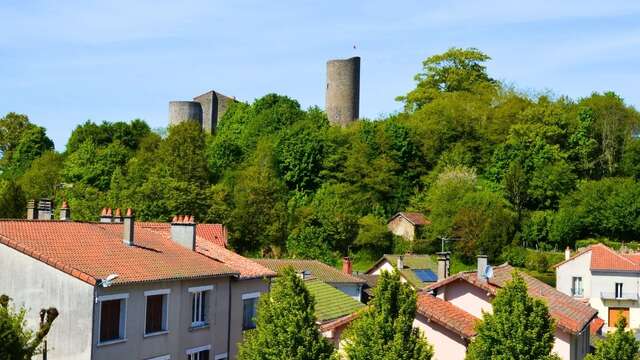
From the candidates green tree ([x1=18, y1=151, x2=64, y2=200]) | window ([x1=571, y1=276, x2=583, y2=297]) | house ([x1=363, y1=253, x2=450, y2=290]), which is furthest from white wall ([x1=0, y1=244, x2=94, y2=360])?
green tree ([x1=18, y1=151, x2=64, y2=200])

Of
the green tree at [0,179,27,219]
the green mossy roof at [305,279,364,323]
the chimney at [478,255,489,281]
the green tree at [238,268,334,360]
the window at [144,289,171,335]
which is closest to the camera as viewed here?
the green tree at [238,268,334,360]

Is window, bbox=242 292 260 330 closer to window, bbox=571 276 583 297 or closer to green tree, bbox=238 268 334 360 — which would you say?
green tree, bbox=238 268 334 360

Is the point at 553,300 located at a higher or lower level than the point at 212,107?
lower

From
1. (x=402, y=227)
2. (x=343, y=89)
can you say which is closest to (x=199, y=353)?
(x=402, y=227)

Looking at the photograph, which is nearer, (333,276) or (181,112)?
(333,276)

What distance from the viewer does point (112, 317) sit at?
23781 mm

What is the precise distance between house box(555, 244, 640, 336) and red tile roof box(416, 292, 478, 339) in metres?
32.7

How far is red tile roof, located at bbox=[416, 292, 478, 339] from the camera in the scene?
2650 cm

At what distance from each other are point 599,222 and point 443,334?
51254 millimetres

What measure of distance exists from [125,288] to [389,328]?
279 inches

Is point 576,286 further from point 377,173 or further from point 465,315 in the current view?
point 465,315

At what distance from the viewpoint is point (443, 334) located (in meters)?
27.0

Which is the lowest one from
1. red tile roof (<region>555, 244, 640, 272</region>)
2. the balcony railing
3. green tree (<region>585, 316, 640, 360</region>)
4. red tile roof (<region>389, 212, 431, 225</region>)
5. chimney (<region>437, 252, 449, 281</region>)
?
the balcony railing

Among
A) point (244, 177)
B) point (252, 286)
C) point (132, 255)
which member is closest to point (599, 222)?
point (244, 177)
